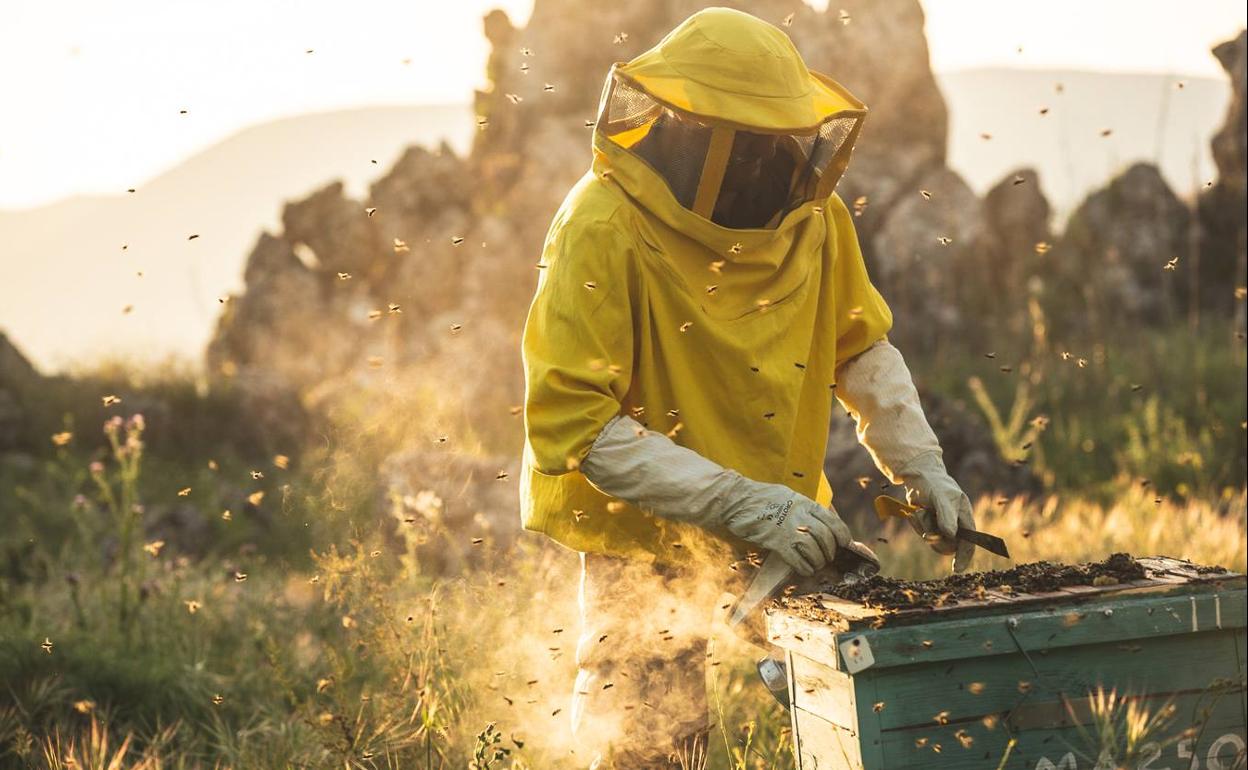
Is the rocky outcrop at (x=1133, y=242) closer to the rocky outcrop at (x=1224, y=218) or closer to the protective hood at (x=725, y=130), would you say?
the rocky outcrop at (x=1224, y=218)

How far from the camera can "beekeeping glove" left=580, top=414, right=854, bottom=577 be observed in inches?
120

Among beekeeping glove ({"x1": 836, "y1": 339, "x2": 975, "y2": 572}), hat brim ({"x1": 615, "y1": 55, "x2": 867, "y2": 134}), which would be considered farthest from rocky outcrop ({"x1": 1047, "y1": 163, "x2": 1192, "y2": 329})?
hat brim ({"x1": 615, "y1": 55, "x2": 867, "y2": 134})

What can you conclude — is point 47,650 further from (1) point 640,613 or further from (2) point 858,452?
(2) point 858,452

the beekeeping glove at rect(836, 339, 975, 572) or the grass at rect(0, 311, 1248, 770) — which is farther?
the grass at rect(0, 311, 1248, 770)

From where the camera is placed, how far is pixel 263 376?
14016 mm

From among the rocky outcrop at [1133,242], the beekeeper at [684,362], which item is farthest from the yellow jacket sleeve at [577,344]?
the rocky outcrop at [1133,242]

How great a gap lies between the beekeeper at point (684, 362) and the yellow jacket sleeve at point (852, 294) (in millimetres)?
37

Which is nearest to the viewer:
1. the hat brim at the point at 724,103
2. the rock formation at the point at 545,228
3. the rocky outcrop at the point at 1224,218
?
the hat brim at the point at 724,103

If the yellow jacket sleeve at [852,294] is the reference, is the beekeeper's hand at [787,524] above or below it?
below

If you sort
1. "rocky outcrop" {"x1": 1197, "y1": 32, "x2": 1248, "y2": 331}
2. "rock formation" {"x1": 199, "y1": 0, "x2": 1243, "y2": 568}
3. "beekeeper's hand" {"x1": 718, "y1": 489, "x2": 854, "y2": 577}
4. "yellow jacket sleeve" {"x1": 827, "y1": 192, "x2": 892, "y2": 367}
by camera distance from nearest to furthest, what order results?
"beekeeper's hand" {"x1": 718, "y1": 489, "x2": 854, "y2": 577}
"yellow jacket sleeve" {"x1": 827, "y1": 192, "x2": 892, "y2": 367}
"rocky outcrop" {"x1": 1197, "y1": 32, "x2": 1248, "y2": 331}
"rock formation" {"x1": 199, "y1": 0, "x2": 1243, "y2": 568}

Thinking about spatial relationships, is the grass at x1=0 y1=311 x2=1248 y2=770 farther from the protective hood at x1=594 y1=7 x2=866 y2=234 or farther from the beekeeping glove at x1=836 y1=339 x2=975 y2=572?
the protective hood at x1=594 y1=7 x2=866 y2=234

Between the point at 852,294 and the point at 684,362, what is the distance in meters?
0.61

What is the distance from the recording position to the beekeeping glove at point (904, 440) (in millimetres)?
3443

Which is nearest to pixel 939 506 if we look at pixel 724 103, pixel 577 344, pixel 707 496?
pixel 707 496
